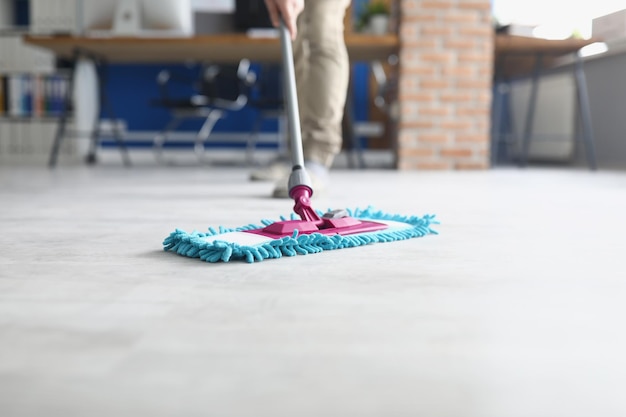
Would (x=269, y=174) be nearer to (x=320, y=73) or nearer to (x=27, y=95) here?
(x=320, y=73)

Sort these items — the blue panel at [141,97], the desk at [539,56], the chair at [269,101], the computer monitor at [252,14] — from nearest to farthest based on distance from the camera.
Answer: the desk at [539,56]
the computer monitor at [252,14]
the chair at [269,101]
the blue panel at [141,97]

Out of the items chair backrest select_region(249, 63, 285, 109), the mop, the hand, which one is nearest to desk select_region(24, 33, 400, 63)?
chair backrest select_region(249, 63, 285, 109)

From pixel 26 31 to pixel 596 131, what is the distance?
13.3ft

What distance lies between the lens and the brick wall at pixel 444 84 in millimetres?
3342

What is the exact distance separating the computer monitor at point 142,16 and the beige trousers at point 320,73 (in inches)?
67.1

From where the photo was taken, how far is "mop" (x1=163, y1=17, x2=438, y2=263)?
835mm

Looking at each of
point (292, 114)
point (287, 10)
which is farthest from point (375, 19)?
point (292, 114)

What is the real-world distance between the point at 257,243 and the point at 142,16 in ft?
9.25

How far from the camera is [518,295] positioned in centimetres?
67

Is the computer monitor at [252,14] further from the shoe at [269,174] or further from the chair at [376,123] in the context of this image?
the shoe at [269,174]

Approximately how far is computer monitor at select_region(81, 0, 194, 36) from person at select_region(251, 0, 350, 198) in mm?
1697

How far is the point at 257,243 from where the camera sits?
0.87m

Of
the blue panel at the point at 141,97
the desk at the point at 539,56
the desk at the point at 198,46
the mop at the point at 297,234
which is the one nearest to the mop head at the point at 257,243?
the mop at the point at 297,234

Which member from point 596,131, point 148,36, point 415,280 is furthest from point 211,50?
point 415,280
